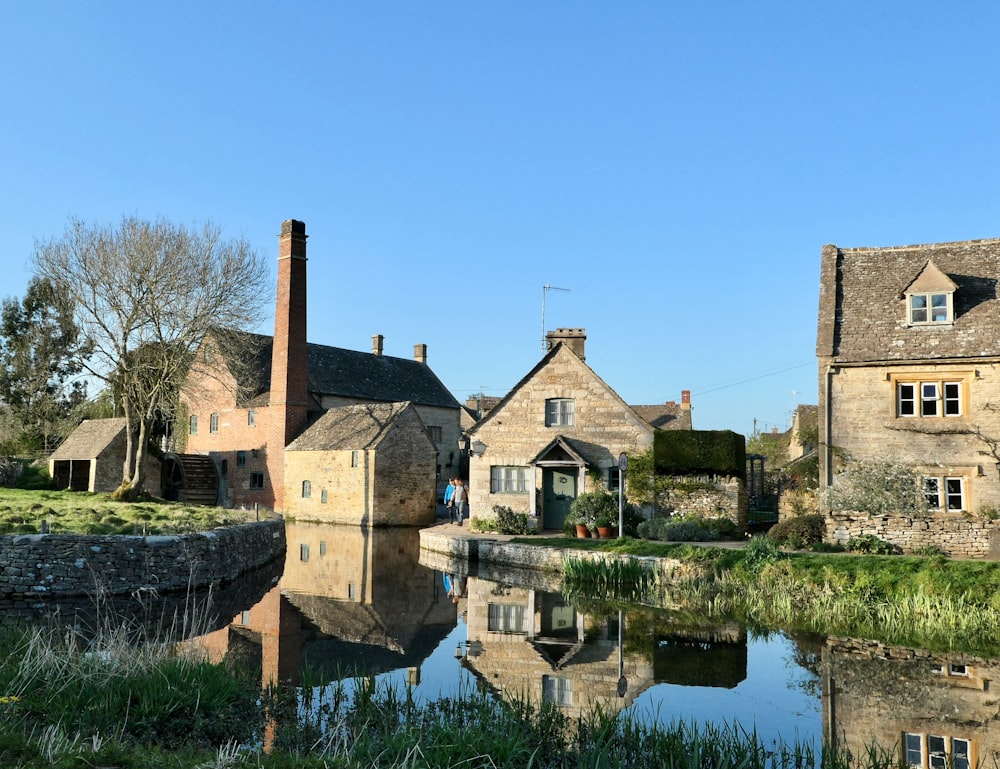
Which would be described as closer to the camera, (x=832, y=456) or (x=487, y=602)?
(x=487, y=602)

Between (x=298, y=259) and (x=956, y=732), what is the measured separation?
34.6m

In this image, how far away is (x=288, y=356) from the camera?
37.8 m

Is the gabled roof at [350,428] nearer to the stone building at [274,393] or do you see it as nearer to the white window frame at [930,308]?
the stone building at [274,393]

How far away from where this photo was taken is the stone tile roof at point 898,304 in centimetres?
2164

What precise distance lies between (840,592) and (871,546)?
4436mm

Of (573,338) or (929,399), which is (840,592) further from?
(573,338)

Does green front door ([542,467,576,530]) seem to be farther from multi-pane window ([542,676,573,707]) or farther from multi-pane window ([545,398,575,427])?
multi-pane window ([542,676,573,707])

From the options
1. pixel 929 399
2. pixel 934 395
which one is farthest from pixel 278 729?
pixel 934 395

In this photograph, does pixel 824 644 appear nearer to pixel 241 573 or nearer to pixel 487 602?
pixel 487 602

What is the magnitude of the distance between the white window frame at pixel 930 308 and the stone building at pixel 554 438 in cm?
796

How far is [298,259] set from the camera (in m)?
38.6

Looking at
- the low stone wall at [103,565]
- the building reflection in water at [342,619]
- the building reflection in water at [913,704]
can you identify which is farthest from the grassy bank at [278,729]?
the low stone wall at [103,565]

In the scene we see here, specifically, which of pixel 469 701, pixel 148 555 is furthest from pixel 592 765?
pixel 148 555

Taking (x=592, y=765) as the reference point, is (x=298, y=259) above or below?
above
